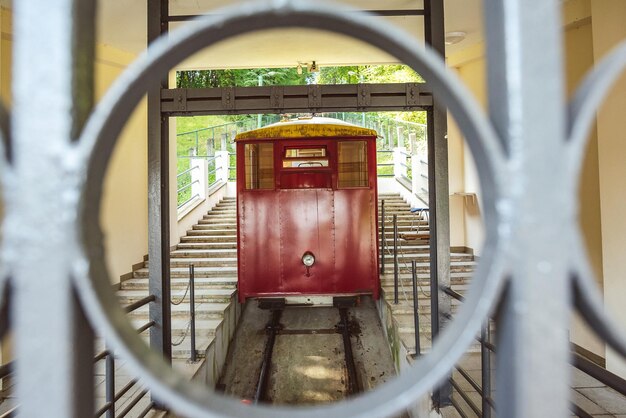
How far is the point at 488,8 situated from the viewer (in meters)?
0.56

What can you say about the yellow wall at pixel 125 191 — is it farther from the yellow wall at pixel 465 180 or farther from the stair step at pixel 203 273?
the yellow wall at pixel 465 180

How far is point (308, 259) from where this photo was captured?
559 cm

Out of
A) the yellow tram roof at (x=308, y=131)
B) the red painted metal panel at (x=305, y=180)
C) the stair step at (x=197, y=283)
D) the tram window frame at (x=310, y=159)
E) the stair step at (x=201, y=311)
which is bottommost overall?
the stair step at (x=201, y=311)

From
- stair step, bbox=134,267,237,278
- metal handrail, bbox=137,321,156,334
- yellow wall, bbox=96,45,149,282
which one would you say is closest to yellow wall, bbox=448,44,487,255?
stair step, bbox=134,267,237,278

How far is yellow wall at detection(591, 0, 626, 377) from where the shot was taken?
354 cm

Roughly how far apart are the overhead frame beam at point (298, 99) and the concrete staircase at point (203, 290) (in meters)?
1.96

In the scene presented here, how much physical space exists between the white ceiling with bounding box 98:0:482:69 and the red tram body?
3.79 ft

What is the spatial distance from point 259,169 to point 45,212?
17.5 feet

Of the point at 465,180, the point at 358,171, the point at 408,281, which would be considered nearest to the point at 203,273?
the point at 358,171

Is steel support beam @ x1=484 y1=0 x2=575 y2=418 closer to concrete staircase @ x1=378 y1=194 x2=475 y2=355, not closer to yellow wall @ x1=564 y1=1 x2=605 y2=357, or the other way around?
concrete staircase @ x1=378 y1=194 x2=475 y2=355

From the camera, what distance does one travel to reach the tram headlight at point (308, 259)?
5582mm

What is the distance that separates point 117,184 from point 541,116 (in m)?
6.56

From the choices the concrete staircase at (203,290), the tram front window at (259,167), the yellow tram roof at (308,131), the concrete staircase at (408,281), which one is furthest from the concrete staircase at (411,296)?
the tram front window at (259,167)

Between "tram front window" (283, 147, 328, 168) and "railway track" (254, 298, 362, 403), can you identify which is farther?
"tram front window" (283, 147, 328, 168)
